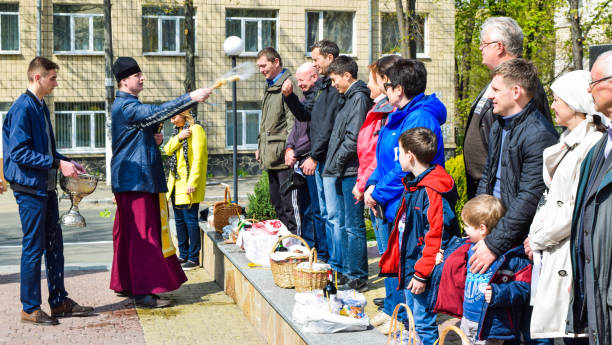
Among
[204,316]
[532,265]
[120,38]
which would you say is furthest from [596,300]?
[120,38]

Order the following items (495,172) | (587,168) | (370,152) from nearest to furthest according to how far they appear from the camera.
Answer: (587,168) < (495,172) < (370,152)

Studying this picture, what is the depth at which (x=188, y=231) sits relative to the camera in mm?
9305

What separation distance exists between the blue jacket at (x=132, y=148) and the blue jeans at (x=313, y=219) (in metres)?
1.73

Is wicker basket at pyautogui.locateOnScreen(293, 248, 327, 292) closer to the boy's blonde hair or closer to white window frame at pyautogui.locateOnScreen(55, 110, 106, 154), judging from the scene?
the boy's blonde hair

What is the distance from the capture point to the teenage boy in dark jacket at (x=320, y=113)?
24.4 ft

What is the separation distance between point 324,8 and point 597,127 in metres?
24.7

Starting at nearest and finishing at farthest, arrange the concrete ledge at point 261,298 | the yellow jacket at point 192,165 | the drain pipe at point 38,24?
the concrete ledge at point 261,298 → the yellow jacket at point 192,165 → the drain pipe at point 38,24

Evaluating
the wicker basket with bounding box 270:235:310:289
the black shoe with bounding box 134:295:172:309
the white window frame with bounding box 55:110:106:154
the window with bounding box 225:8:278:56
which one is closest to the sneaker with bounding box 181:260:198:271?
the black shoe with bounding box 134:295:172:309

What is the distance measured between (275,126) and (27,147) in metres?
2.82

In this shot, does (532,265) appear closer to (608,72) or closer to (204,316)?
(608,72)

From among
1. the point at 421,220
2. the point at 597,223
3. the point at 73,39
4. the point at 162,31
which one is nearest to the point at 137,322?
the point at 421,220

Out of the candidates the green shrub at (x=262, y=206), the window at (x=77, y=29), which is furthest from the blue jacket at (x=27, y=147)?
the window at (x=77, y=29)

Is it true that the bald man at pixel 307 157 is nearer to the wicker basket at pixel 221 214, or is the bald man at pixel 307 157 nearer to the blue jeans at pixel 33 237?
the wicker basket at pixel 221 214

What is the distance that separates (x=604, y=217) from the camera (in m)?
3.31
